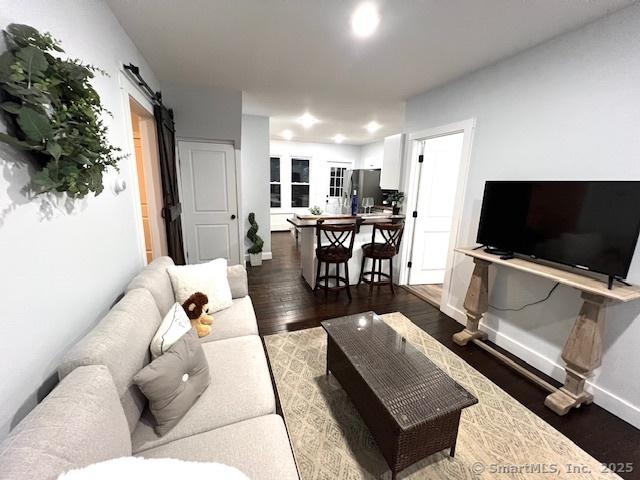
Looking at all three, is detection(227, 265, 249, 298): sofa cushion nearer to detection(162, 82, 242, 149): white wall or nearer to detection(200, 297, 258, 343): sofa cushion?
detection(200, 297, 258, 343): sofa cushion

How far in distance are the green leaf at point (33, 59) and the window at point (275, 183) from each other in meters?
6.25

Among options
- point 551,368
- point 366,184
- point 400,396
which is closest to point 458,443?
point 400,396

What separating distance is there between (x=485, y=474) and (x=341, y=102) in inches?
155

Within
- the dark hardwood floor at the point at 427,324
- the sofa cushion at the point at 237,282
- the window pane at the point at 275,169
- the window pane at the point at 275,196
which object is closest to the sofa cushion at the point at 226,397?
the sofa cushion at the point at 237,282

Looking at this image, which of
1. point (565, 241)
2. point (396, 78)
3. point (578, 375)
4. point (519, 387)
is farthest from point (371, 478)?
point (396, 78)

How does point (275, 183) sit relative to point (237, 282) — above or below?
above

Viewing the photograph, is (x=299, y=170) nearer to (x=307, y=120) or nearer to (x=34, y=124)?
(x=307, y=120)

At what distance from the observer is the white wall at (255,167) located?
4504 millimetres

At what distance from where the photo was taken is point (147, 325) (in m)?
1.39

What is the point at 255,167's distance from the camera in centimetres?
461

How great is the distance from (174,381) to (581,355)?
2435 mm

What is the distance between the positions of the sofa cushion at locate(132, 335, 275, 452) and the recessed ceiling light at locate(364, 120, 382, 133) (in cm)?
456

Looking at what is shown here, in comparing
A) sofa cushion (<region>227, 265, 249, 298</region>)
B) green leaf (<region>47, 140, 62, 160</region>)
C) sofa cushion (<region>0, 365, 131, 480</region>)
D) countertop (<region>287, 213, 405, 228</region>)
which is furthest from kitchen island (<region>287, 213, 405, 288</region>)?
sofa cushion (<region>0, 365, 131, 480</region>)

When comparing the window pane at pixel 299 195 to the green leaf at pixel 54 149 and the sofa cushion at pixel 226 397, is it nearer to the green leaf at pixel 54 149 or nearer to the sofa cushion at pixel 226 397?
the sofa cushion at pixel 226 397
